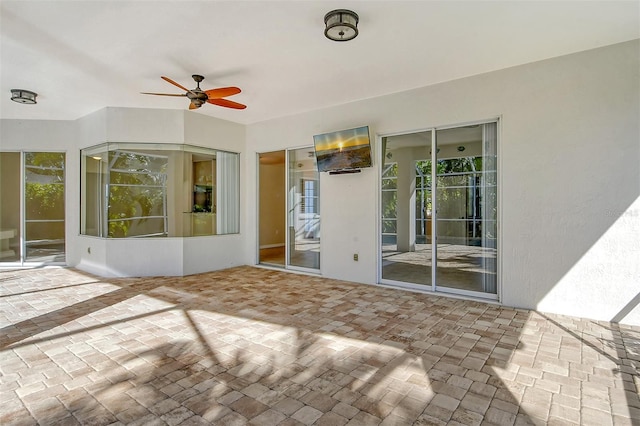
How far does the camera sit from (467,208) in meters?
4.85

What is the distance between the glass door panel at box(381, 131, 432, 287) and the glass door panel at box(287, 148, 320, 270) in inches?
52.6

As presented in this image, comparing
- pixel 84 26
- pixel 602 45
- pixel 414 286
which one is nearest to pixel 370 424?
pixel 414 286

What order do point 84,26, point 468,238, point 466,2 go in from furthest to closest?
point 468,238 → point 84,26 → point 466,2

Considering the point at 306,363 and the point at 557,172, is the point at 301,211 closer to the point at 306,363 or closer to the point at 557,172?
the point at 306,363

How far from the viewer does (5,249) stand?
7.18m

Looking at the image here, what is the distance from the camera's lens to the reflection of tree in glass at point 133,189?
20.6 feet

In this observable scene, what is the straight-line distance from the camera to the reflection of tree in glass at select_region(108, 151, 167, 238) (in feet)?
20.6

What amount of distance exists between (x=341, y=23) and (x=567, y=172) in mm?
3157

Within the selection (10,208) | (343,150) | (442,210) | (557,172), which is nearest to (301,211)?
(343,150)

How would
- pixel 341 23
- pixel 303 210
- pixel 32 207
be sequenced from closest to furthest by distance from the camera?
pixel 341 23 → pixel 303 210 → pixel 32 207

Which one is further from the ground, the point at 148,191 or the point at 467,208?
the point at 148,191

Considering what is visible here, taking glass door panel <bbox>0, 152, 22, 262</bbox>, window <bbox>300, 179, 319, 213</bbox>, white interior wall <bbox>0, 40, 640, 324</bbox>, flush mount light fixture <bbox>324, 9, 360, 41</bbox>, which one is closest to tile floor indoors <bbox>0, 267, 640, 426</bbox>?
white interior wall <bbox>0, 40, 640, 324</bbox>

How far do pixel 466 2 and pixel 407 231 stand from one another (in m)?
3.45

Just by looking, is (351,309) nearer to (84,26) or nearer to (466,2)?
(466,2)
